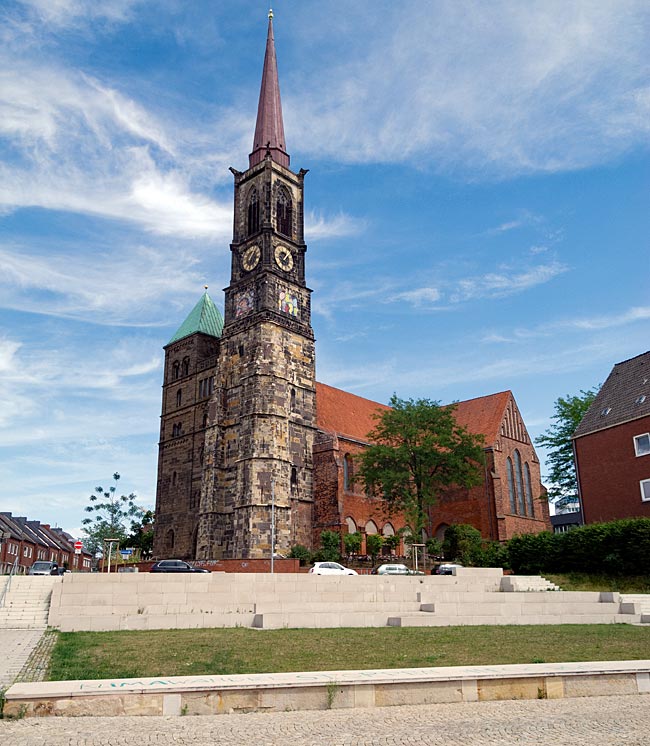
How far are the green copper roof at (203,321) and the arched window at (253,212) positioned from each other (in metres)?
8.80

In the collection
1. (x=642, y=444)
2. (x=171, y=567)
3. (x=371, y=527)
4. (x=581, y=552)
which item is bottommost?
(x=171, y=567)

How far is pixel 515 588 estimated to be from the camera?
29828 mm

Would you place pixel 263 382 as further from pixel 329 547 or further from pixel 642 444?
pixel 642 444

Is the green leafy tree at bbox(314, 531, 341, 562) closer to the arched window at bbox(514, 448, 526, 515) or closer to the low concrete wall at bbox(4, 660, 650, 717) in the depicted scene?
the arched window at bbox(514, 448, 526, 515)

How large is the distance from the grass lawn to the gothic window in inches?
1688

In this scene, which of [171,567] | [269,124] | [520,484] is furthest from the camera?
[269,124]

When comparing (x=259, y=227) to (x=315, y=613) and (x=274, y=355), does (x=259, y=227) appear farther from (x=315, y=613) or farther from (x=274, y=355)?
(x=315, y=613)

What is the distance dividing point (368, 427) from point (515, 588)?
33.9m

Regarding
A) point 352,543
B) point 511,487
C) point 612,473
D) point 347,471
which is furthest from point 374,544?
point 612,473

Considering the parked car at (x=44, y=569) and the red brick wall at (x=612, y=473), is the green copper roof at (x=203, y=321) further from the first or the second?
the red brick wall at (x=612, y=473)

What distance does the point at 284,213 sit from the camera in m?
57.8

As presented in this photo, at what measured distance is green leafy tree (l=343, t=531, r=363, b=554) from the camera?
4772cm

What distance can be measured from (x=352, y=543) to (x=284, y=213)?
2777 cm

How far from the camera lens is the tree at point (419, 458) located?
Answer: 151 feet
